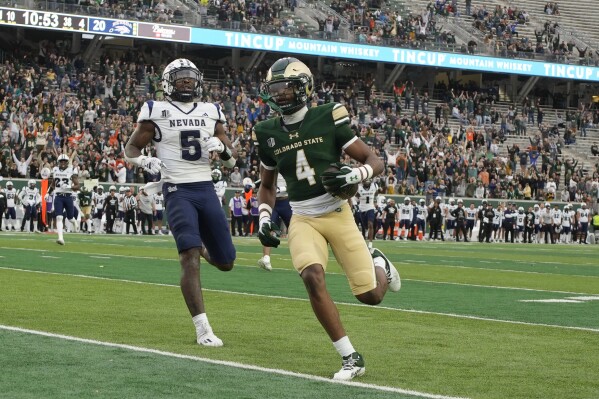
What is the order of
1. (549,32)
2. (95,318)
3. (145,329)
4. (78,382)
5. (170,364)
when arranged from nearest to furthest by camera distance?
(78,382) < (170,364) < (145,329) < (95,318) < (549,32)

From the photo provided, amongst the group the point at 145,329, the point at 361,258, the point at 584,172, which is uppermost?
the point at 361,258

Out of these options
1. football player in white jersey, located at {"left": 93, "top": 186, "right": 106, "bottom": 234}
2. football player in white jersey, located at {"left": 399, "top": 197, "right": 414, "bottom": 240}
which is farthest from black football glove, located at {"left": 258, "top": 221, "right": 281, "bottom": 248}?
football player in white jersey, located at {"left": 399, "top": 197, "right": 414, "bottom": 240}

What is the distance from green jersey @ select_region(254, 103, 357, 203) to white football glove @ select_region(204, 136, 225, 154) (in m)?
1.27

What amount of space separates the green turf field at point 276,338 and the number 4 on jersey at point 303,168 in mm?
1107

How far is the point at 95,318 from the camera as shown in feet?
29.4

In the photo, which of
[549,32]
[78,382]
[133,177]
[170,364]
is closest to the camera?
[78,382]

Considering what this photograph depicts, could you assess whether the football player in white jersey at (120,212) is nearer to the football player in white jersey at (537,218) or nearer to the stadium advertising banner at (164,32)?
the stadium advertising banner at (164,32)

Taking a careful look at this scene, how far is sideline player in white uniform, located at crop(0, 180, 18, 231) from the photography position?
29.6 m

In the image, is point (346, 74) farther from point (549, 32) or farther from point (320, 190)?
point (320, 190)

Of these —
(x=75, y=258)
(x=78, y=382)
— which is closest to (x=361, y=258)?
(x=78, y=382)

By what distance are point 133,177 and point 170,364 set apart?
27163 millimetres

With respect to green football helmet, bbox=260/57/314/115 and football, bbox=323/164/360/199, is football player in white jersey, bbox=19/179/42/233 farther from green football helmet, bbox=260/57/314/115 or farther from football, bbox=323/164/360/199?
football, bbox=323/164/360/199

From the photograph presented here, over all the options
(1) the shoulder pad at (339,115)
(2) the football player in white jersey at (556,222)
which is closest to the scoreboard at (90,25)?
(2) the football player in white jersey at (556,222)

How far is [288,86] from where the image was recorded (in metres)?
6.71
